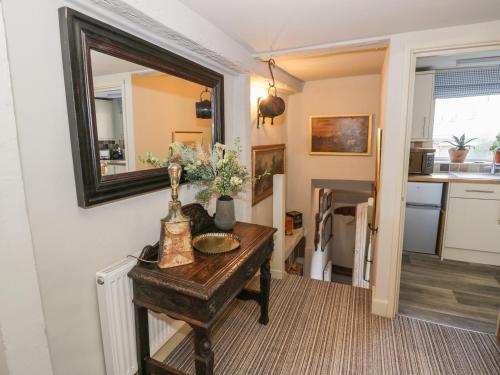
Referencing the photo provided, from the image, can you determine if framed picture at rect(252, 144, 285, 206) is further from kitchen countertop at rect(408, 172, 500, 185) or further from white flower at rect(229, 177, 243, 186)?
kitchen countertop at rect(408, 172, 500, 185)

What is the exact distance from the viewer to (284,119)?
3820mm

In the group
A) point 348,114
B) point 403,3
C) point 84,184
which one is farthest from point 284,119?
point 84,184

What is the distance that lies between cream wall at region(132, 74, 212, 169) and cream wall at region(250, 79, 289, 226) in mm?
859

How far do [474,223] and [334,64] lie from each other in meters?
2.39

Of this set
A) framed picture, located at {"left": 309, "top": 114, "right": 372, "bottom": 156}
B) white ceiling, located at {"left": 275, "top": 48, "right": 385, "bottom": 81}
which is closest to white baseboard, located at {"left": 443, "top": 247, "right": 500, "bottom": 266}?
framed picture, located at {"left": 309, "top": 114, "right": 372, "bottom": 156}

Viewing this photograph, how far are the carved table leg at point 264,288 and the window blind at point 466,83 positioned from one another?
132 inches

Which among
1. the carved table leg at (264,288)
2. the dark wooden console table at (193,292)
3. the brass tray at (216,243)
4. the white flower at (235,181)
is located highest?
the white flower at (235,181)

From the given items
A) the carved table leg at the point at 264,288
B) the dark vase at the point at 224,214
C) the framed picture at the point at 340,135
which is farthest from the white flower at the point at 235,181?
the framed picture at the point at 340,135

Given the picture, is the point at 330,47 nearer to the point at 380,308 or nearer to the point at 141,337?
the point at 380,308

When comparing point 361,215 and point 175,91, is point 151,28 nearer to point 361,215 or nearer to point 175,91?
point 175,91

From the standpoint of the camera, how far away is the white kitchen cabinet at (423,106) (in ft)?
11.4

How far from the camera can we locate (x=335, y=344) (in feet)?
6.56

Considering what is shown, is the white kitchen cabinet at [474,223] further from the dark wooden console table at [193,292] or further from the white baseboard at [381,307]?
the dark wooden console table at [193,292]

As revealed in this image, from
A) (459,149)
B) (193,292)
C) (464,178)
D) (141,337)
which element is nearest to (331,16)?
(193,292)
